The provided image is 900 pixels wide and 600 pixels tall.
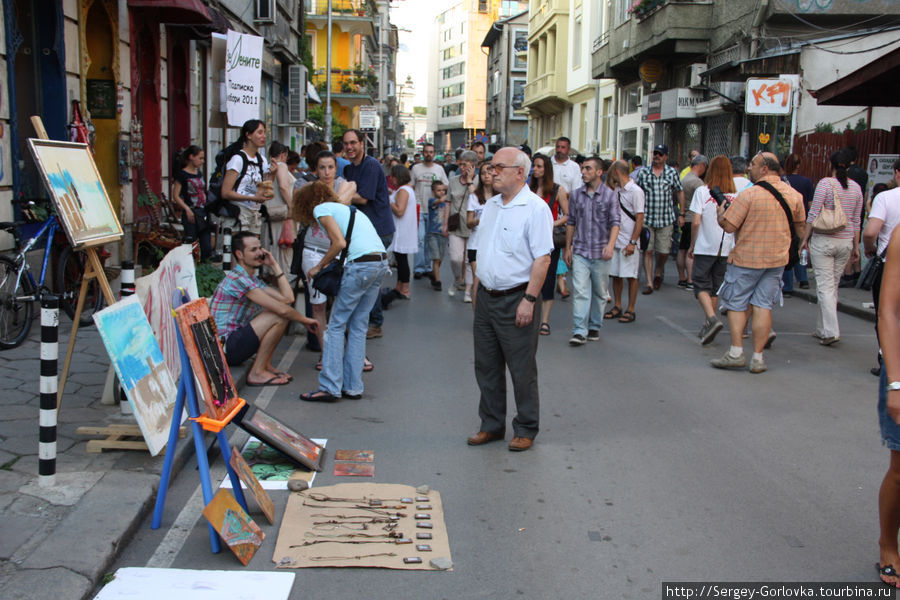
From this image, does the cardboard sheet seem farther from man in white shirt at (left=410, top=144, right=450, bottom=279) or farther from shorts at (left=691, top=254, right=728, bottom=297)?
man in white shirt at (left=410, top=144, right=450, bottom=279)

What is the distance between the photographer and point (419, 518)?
4.39 m

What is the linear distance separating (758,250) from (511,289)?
3.33 meters

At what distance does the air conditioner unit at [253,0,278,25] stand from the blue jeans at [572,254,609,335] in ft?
45.3

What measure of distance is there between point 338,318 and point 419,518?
250 centimetres

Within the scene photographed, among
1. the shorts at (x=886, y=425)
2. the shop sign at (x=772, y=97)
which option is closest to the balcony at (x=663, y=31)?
the shop sign at (x=772, y=97)

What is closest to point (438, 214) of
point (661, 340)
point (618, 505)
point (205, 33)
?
point (661, 340)

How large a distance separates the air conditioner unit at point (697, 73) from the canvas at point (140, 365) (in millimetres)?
18944

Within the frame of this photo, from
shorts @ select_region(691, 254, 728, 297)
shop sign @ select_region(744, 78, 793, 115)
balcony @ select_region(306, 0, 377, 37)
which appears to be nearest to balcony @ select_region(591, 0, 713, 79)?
shop sign @ select_region(744, 78, 793, 115)

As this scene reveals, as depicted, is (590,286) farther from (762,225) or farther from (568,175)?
(568,175)

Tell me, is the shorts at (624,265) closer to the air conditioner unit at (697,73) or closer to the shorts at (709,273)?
the shorts at (709,273)

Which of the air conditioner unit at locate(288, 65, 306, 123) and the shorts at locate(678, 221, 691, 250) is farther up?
the air conditioner unit at locate(288, 65, 306, 123)

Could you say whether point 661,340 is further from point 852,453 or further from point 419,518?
point 419,518

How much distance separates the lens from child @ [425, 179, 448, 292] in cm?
1285

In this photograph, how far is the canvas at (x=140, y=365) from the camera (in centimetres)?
454
